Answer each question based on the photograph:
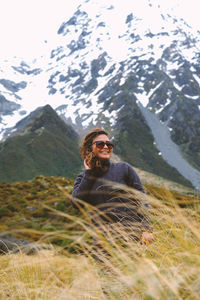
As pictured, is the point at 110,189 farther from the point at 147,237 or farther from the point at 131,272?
the point at 131,272

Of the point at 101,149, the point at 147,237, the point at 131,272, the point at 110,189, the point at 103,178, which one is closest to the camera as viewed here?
the point at 131,272

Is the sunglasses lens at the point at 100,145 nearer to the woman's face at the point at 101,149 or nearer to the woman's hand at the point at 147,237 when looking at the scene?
the woman's face at the point at 101,149

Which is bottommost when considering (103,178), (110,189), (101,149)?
(110,189)

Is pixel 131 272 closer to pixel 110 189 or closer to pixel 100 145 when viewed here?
pixel 110 189

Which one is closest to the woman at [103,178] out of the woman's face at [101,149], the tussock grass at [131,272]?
the woman's face at [101,149]

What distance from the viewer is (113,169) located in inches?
151

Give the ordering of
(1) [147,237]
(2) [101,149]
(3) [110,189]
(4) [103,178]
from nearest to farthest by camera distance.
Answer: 1. (1) [147,237]
2. (3) [110,189]
3. (4) [103,178]
4. (2) [101,149]

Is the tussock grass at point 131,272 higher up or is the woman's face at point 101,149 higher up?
the woman's face at point 101,149

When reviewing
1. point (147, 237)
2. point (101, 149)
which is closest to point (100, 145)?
point (101, 149)

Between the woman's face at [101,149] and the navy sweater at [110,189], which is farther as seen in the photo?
the woman's face at [101,149]

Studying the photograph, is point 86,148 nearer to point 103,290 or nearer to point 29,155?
point 103,290

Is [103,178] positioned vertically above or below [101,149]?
below

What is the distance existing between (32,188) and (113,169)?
72.6ft

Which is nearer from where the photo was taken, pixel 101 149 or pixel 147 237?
pixel 147 237
